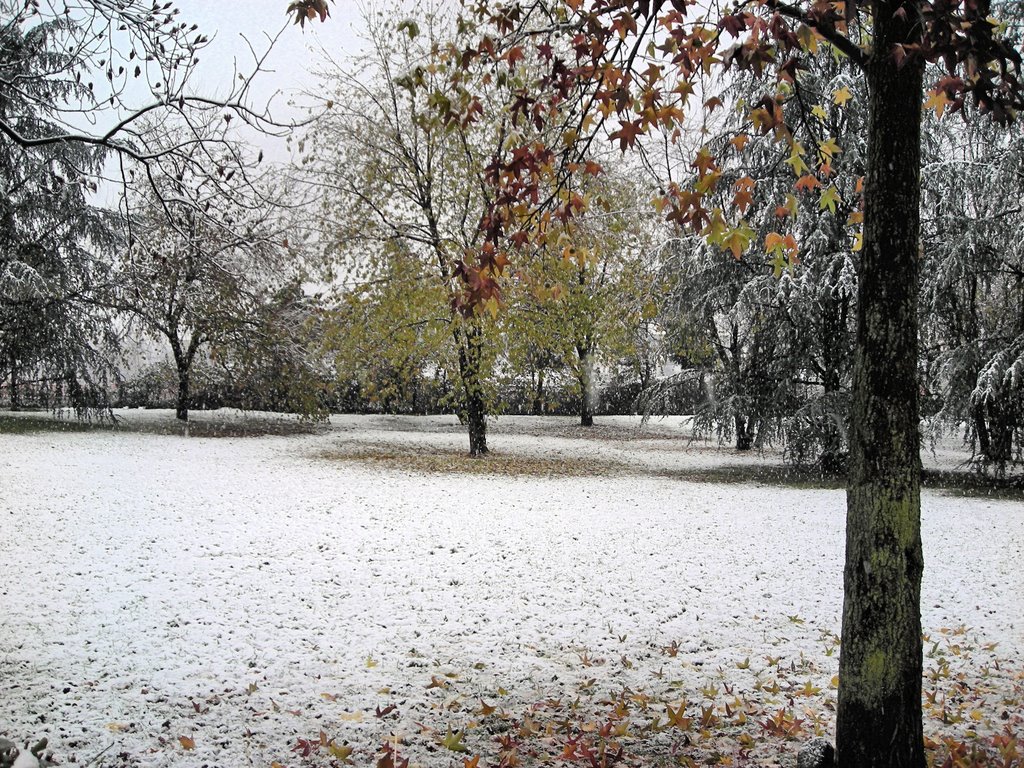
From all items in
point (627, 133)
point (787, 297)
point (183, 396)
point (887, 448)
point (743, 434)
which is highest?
point (787, 297)

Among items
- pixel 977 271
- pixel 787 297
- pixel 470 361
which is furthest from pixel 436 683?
pixel 977 271

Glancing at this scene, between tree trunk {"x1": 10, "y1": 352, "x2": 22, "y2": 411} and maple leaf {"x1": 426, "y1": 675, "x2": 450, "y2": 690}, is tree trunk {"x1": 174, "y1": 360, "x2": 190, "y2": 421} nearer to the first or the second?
tree trunk {"x1": 10, "y1": 352, "x2": 22, "y2": 411}

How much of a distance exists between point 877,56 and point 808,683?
3.03 metres

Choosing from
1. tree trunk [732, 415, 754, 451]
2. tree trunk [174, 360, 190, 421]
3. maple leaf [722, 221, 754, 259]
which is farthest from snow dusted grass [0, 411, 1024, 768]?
tree trunk [174, 360, 190, 421]

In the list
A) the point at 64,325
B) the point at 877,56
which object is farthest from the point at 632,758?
the point at 64,325

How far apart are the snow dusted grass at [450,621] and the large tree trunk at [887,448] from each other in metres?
0.58

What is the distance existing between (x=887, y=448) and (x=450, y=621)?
123 inches

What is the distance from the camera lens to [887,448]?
9.34 ft

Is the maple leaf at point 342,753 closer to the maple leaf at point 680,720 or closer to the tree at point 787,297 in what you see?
the maple leaf at point 680,720

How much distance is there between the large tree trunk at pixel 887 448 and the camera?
2848mm

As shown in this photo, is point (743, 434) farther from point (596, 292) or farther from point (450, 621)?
point (450, 621)

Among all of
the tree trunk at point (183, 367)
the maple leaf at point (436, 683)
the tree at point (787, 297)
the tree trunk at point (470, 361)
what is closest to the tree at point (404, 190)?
the tree trunk at point (470, 361)

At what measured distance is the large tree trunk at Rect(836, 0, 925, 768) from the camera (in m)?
2.85

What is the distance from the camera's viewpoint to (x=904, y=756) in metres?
2.93
